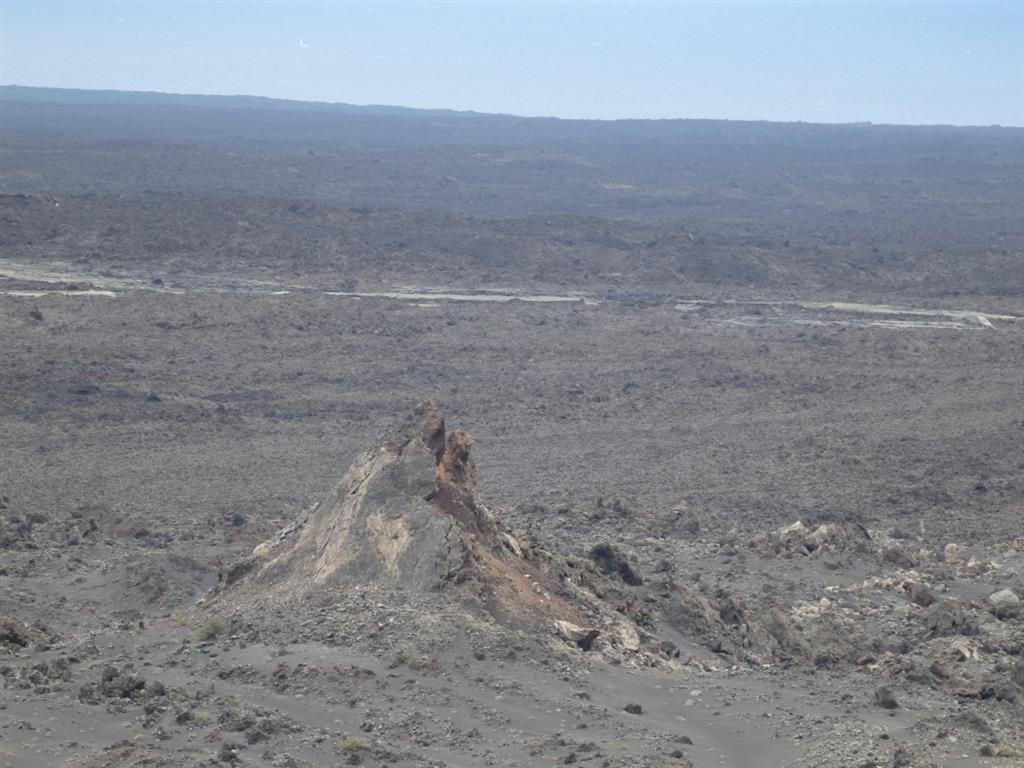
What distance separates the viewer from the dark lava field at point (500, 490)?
11.1 m

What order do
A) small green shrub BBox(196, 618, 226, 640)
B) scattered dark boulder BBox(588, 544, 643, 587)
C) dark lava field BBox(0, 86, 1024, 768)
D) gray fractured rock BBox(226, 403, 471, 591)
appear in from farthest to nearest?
scattered dark boulder BBox(588, 544, 643, 587)
gray fractured rock BBox(226, 403, 471, 591)
small green shrub BBox(196, 618, 226, 640)
dark lava field BBox(0, 86, 1024, 768)

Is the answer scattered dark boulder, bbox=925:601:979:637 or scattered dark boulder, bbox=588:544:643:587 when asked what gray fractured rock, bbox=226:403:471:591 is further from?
scattered dark boulder, bbox=925:601:979:637

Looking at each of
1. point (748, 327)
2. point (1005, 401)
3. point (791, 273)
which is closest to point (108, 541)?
point (1005, 401)

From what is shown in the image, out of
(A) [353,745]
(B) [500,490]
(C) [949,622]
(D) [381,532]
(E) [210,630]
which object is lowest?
(B) [500,490]

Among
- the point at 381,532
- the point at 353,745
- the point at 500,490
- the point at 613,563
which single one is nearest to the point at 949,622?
the point at 613,563

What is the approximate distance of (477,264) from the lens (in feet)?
152

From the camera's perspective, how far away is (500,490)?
2255 cm

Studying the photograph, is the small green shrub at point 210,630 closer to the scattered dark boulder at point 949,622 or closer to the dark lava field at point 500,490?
the dark lava field at point 500,490

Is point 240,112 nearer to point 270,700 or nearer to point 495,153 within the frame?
point 495,153

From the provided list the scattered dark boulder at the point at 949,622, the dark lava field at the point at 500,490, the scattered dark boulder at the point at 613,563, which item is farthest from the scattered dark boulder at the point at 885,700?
the scattered dark boulder at the point at 613,563

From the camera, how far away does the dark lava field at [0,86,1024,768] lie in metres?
11.1

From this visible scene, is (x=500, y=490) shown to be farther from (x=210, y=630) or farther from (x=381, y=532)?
(x=210, y=630)

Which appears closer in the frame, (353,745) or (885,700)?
(353,745)

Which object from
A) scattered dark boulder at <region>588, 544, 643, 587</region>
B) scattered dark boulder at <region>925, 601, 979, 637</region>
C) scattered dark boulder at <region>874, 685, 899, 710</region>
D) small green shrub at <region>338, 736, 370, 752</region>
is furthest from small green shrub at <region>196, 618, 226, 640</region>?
scattered dark boulder at <region>925, 601, 979, 637</region>
